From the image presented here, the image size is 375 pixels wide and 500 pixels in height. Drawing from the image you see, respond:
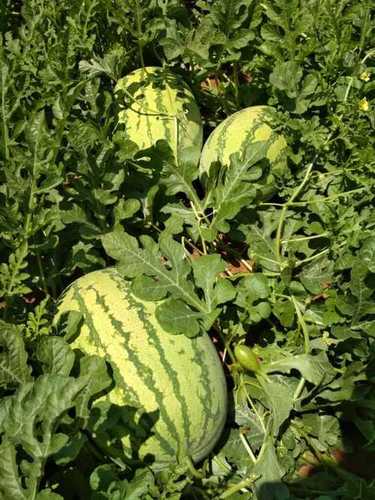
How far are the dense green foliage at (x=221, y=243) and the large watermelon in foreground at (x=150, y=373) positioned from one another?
0.21 ft

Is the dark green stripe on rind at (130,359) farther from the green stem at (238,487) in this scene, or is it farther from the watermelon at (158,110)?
the watermelon at (158,110)

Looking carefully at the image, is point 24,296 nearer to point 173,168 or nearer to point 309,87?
point 173,168

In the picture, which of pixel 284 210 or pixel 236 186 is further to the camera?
pixel 284 210

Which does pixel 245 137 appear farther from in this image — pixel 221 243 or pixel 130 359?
pixel 130 359

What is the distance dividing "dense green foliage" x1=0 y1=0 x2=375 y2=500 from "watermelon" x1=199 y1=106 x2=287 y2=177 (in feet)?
0.20

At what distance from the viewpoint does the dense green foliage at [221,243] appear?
1.74 metres

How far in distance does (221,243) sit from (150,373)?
81cm

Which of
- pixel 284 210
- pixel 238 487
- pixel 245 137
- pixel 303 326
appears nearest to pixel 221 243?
pixel 284 210

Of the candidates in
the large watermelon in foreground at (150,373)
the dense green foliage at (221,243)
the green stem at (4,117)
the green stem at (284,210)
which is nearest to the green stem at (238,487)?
the dense green foliage at (221,243)

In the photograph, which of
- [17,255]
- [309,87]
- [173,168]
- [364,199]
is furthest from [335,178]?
[17,255]

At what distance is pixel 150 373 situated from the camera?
173 centimetres

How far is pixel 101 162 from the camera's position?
197 cm

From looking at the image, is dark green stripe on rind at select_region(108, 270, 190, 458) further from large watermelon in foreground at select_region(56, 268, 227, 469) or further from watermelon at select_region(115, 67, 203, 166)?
watermelon at select_region(115, 67, 203, 166)

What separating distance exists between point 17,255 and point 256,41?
1.51 meters
